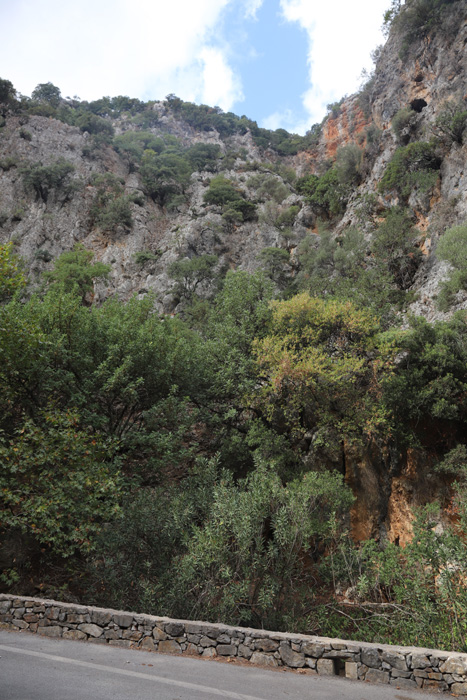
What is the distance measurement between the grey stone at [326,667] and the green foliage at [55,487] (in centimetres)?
600

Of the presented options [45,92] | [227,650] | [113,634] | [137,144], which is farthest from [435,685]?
[45,92]

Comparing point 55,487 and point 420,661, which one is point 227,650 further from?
point 55,487

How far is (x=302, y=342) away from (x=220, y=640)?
13002 millimetres

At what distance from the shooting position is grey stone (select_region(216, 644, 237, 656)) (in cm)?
657

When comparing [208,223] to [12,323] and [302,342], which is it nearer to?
[302,342]

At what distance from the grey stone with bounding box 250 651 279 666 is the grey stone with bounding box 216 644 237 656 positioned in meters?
0.32

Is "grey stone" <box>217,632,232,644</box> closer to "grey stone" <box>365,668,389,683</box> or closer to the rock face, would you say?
"grey stone" <box>365,668,389,683</box>

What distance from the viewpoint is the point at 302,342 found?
59.5 feet

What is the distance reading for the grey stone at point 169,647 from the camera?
675 cm

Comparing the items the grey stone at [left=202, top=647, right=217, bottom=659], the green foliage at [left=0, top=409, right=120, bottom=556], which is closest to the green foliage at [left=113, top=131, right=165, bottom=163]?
the green foliage at [left=0, top=409, right=120, bottom=556]

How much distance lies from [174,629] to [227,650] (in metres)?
0.97

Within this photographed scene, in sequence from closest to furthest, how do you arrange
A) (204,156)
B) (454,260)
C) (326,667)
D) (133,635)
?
(326,667) → (133,635) → (454,260) → (204,156)

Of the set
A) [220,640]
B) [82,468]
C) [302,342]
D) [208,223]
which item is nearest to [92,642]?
[220,640]

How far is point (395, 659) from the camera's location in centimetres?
570
